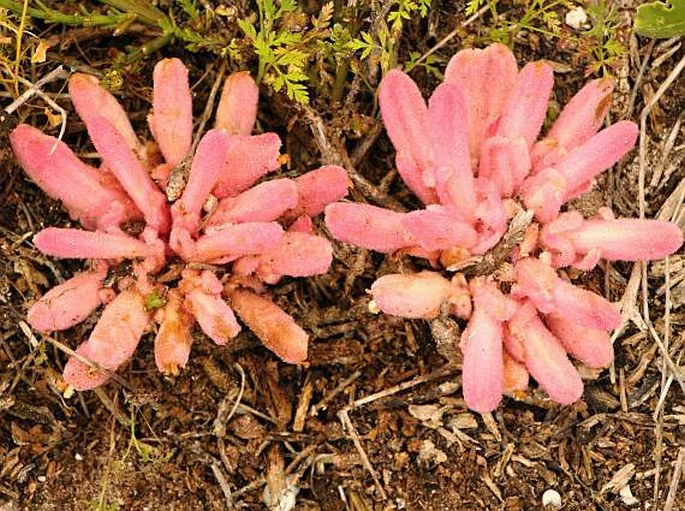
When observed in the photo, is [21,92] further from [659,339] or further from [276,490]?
[659,339]

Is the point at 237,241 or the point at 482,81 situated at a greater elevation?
the point at 482,81

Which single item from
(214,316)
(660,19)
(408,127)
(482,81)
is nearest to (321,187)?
(408,127)

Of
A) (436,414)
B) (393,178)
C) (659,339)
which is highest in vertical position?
(393,178)

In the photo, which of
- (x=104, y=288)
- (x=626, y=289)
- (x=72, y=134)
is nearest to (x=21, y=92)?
(x=72, y=134)

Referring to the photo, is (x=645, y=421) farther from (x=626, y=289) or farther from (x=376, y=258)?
(x=376, y=258)

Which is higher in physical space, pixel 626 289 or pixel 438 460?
pixel 626 289

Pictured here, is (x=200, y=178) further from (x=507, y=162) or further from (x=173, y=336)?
(x=507, y=162)

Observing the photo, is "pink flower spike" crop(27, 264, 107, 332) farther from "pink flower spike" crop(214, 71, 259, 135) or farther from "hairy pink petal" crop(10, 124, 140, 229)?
"pink flower spike" crop(214, 71, 259, 135)

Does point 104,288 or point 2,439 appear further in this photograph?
point 2,439
